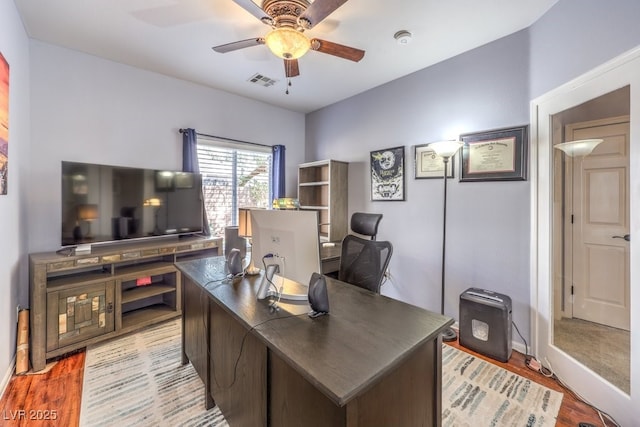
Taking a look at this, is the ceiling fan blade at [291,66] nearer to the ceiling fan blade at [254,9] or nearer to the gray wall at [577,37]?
the ceiling fan blade at [254,9]

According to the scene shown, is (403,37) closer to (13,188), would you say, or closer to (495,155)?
(495,155)

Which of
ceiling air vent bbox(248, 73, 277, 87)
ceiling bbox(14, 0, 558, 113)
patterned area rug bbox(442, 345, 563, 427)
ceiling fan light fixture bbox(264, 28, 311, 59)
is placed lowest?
patterned area rug bbox(442, 345, 563, 427)

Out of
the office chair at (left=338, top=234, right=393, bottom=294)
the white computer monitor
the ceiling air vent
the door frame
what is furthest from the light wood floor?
the ceiling air vent

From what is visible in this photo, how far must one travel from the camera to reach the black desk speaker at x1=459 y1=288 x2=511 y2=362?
2227 mm

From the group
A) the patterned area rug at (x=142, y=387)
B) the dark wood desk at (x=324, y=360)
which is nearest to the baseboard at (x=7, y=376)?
the patterned area rug at (x=142, y=387)

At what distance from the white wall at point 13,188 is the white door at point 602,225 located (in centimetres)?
393

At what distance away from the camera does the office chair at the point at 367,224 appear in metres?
2.23

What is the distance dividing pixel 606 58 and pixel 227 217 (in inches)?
152

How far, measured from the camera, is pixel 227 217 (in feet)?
12.4

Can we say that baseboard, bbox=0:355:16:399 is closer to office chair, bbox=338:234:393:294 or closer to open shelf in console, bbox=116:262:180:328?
open shelf in console, bbox=116:262:180:328

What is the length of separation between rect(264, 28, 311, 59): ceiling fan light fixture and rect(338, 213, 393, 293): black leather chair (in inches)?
54.0

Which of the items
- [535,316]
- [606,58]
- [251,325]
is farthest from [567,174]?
[251,325]

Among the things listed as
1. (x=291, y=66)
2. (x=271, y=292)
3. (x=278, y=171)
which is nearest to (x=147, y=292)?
(x=271, y=292)

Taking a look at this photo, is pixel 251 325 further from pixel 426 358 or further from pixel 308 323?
pixel 426 358
